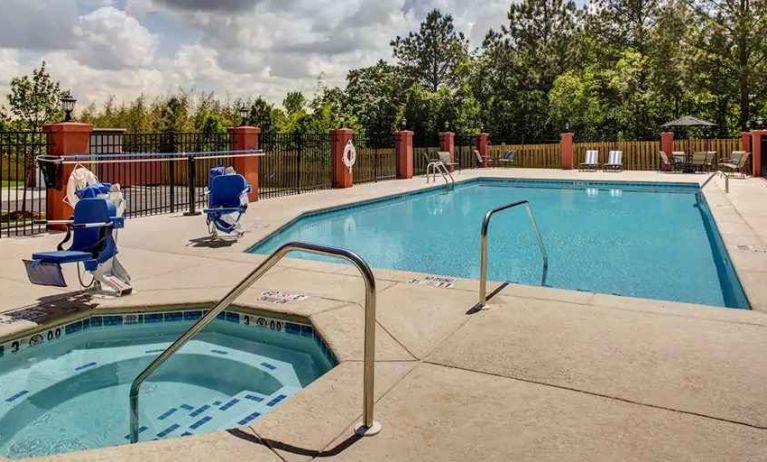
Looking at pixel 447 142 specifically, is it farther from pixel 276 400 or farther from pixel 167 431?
pixel 167 431

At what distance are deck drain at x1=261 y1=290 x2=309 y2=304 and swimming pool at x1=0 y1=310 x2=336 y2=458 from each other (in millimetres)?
269

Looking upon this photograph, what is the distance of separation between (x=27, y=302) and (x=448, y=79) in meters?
39.4

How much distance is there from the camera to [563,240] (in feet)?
31.9

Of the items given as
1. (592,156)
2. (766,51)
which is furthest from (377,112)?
(766,51)

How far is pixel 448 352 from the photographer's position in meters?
3.89

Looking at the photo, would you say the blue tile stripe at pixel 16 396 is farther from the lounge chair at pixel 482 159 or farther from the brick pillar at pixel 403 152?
the lounge chair at pixel 482 159

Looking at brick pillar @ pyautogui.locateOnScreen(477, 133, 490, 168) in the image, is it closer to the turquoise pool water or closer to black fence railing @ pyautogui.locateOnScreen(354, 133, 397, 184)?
black fence railing @ pyautogui.locateOnScreen(354, 133, 397, 184)

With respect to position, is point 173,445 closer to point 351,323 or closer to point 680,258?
point 351,323

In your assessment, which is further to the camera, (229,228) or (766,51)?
(766,51)

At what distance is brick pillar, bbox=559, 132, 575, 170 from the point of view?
973 inches

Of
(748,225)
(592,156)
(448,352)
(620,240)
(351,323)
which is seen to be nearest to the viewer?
(448,352)

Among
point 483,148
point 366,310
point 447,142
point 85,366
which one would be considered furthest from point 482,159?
point 366,310

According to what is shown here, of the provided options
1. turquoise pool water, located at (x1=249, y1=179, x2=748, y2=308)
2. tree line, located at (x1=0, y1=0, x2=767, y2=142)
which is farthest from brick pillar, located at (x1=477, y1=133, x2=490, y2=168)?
turquoise pool water, located at (x1=249, y1=179, x2=748, y2=308)

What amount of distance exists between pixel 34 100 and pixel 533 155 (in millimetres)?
19512
